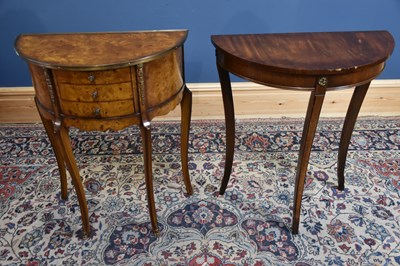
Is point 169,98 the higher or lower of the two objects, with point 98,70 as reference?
lower

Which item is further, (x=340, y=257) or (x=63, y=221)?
(x=63, y=221)

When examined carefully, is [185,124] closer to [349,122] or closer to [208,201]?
[208,201]

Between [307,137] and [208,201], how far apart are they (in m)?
0.67

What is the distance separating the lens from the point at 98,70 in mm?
1340

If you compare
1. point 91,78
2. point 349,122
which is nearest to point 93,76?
point 91,78

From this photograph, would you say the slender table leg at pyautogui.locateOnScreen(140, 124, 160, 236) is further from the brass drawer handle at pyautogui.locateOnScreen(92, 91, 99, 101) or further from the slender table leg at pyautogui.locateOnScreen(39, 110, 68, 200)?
the slender table leg at pyautogui.locateOnScreen(39, 110, 68, 200)

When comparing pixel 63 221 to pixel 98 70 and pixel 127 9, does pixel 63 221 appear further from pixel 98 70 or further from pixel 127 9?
pixel 127 9

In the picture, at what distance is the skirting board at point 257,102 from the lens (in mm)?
2496

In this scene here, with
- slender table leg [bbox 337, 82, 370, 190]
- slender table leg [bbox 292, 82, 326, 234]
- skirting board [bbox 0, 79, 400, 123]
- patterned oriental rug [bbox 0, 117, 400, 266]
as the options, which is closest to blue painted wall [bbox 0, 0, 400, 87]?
skirting board [bbox 0, 79, 400, 123]

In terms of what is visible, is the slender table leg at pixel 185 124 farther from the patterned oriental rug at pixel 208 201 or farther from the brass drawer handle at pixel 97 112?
the brass drawer handle at pixel 97 112

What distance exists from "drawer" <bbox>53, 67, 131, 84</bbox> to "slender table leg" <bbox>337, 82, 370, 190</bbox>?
3.40ft

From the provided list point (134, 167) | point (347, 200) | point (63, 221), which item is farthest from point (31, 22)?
point (347, 200)

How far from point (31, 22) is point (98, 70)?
119 cm

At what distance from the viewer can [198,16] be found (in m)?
2.27
